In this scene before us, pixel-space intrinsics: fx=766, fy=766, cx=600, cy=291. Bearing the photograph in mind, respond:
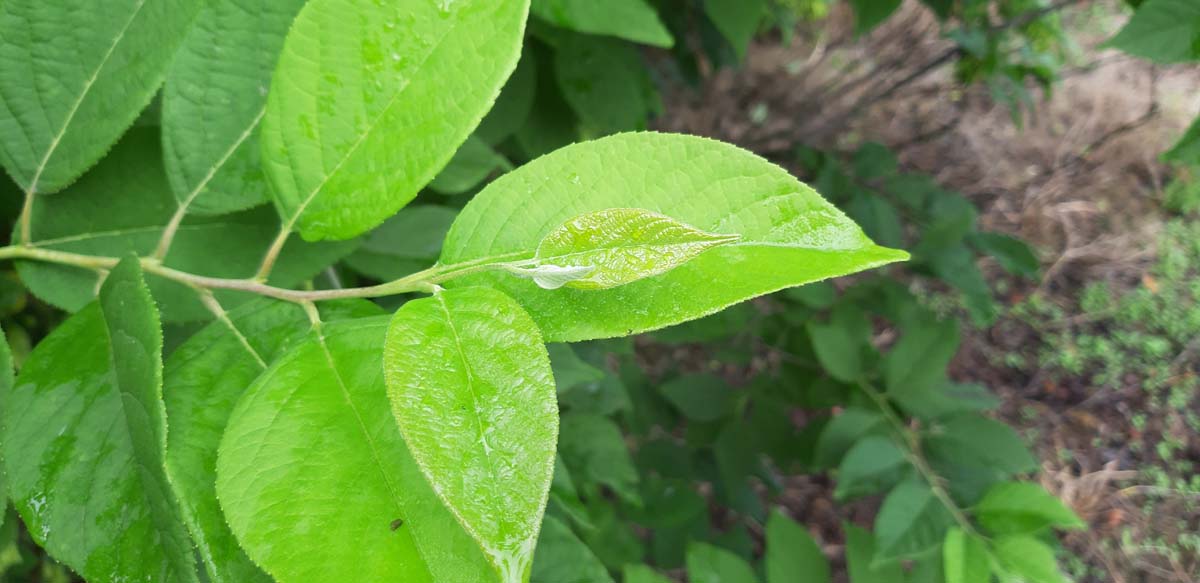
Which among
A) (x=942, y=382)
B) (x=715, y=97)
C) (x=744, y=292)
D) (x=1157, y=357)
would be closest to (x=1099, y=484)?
(x=1157, y=357)

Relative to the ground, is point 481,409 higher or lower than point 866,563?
higher

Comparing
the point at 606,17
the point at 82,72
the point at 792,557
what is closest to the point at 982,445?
the point at 792,557

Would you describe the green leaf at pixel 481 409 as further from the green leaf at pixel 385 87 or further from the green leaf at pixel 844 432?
the green leaf at pixel 844 432

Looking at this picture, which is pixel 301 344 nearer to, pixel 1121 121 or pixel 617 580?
pixel 617 580

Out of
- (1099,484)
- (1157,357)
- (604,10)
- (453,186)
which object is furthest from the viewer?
(1157,357)

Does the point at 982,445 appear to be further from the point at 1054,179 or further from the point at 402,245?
the point at 1054,179

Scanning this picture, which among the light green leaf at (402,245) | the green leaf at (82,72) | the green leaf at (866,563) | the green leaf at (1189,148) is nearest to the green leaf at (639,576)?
the green leaf at (866,563)
